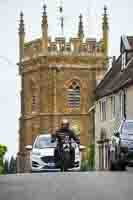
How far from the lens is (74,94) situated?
92.9 metres

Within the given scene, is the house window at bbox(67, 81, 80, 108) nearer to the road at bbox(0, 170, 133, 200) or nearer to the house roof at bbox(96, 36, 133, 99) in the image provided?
the house roof at bbox(96, 36, 133, 99)

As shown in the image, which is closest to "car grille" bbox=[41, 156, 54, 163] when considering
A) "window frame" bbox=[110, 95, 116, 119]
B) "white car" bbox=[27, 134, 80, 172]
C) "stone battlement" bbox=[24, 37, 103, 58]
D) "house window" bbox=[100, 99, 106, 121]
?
"white car" bbox=[27, 134, 80, 172]

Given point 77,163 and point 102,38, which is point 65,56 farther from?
point 77,163

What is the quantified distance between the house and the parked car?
18.6m

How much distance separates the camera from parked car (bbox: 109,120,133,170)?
2805 centimetres

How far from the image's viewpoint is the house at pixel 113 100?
1992 inches

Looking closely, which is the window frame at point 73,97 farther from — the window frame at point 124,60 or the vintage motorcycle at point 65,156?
the vintage motorcycle at point 65,156

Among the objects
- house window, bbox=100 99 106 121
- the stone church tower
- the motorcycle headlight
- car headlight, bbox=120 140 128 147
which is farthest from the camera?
the stone church tower

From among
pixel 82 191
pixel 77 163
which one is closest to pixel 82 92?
pixel 77 163

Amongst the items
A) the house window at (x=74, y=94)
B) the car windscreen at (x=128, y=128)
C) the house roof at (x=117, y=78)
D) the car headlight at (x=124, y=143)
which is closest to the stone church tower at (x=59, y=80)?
the house window at (x=74, y=94)

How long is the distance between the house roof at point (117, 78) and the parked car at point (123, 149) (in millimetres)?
18568

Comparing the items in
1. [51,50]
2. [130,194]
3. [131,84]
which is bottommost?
[130,194]

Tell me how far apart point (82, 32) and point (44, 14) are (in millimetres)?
4324

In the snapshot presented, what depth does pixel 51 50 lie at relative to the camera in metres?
91.9
